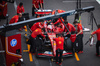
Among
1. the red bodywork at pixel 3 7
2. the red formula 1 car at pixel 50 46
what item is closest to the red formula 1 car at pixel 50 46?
the red formula 1 car at pixel 50 46

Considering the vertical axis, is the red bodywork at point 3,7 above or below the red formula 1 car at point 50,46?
above

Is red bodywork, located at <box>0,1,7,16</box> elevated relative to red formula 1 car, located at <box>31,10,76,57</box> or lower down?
elevated

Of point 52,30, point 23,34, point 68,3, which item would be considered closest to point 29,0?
point 68,3

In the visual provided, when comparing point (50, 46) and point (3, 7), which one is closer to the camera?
point (50, 46)

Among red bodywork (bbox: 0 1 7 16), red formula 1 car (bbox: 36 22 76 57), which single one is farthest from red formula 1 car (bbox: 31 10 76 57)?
red bodywork (bbox: 0 1 7 16)

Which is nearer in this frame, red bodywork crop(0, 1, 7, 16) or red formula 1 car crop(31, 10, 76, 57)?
red formula 1 car crop(31, 10, 76, 57)

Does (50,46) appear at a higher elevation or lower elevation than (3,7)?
lower

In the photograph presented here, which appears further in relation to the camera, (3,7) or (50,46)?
(3,7)

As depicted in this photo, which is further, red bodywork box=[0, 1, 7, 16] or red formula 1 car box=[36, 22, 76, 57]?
red bodywork box=[0, 1, 7, 16]

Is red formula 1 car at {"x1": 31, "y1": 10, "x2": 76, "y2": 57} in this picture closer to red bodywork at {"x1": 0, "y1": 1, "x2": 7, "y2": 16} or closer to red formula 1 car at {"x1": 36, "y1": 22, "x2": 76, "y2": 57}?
red formula 1 car at {"x1": 36, "y1": 22, "x2": 76, "y2": 57}

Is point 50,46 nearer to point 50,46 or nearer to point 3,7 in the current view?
point 50,46

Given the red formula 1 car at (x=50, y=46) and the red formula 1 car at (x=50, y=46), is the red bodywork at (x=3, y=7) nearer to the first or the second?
the red formula 1 car at (x=50, y=46)

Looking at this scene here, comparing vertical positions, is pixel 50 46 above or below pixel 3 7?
below

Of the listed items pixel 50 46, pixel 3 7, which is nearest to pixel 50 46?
pixel 50 46
